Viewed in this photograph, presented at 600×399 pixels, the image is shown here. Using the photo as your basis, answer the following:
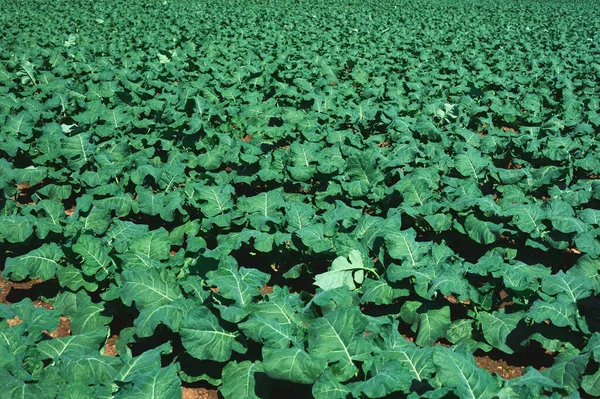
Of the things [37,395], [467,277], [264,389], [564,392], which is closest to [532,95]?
[467,277]

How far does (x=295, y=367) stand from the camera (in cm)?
261

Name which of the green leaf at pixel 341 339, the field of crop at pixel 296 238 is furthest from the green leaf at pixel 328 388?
the green leaf at pixel 341 339

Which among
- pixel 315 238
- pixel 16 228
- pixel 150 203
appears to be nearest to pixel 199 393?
pixel 315 238

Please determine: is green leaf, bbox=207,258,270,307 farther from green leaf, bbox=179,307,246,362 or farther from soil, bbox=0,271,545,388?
soil, bbox=0,271,545,388

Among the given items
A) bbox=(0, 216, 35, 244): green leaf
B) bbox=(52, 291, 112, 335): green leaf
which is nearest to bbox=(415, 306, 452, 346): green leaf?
bbox=(52, 291, 112, 335): green leaf

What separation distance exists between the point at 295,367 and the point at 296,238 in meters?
1.49

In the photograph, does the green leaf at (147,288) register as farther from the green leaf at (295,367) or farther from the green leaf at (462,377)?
the green leaf at (462,377)

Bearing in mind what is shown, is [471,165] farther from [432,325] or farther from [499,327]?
[432,325]

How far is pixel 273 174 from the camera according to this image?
5074 mm

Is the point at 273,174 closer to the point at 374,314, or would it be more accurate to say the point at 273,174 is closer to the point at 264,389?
the point at 374,314

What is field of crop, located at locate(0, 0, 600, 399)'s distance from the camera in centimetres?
279

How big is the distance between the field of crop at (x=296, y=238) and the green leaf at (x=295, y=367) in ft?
0.03

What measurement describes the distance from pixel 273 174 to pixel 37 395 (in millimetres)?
3094

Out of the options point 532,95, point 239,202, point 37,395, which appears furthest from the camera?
point 532,95
